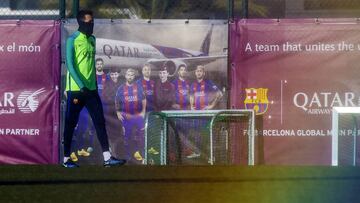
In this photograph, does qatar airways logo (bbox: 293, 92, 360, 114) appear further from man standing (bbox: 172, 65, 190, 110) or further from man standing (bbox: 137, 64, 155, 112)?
man standing (bbox: 137, 64, 155, 112)

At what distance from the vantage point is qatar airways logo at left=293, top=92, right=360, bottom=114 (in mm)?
11781

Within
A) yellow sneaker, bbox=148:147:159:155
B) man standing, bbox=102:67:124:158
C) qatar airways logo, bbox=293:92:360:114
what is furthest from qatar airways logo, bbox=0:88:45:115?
qatar airways logo, bbox=293:92:360:114

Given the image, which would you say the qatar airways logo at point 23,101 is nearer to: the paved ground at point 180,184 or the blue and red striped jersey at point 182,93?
the paved ground at point 180,184

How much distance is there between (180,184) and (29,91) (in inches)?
148

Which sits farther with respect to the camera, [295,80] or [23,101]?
[23,101]

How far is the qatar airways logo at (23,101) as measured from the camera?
12117 mm

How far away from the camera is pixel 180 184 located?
9.22 meters

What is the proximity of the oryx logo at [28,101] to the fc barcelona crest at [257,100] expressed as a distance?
2926 millimetres

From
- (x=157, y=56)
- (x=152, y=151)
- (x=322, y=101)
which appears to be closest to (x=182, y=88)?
(x=157, y=56)

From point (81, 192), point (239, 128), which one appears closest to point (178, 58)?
point (239, 128)

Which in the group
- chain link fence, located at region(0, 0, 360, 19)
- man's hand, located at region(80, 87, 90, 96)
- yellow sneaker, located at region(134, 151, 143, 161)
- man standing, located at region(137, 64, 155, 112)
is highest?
chain link fence, located at region(0, 0, 360, 19)

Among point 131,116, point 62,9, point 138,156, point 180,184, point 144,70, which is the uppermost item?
point 62,9

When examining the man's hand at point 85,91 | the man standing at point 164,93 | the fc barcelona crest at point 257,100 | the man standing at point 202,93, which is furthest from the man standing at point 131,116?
the fc barcelona crest at point 257,100

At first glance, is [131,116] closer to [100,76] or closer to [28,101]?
[100,76]
